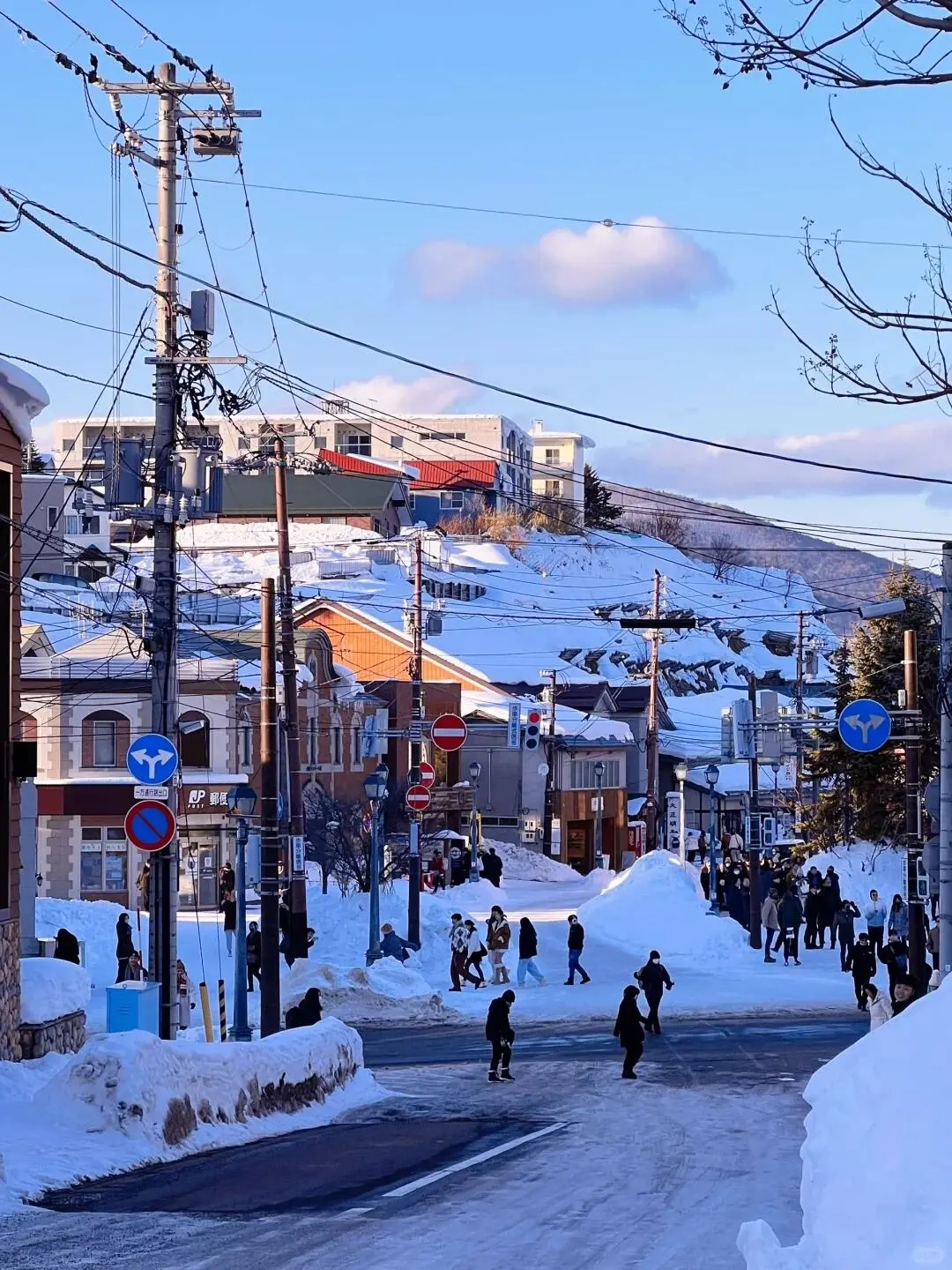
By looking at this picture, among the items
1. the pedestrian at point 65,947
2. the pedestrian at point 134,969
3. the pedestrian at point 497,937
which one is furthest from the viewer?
the pedestrian at point 497,937

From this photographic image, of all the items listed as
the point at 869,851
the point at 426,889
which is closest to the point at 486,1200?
the point at 426,889

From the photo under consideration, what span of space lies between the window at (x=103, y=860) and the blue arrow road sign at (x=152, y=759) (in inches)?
1345

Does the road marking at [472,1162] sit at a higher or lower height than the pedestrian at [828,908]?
higher

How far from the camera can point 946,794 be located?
79.0ft

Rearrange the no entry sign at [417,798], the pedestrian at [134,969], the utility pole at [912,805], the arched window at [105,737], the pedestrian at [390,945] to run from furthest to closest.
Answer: the arched window at [105,737]
the no entry sign at [417,798]
the pedestrian at [390,945]
the utility pole at [912,805]
the pedestrian at [134,969]

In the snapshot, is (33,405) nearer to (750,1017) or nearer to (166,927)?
(166,927)

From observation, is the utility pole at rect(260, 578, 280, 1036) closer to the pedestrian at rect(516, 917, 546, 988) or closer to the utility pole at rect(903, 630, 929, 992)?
the pedestrian at rect(516, 917, 546, 988)

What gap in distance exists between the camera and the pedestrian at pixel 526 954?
34.5 m

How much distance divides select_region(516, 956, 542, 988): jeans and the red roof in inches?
5258

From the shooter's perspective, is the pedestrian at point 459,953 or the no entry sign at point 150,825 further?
the pedestrian at point 459,953

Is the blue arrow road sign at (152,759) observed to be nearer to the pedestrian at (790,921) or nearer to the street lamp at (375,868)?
the street lamp at (375,868)

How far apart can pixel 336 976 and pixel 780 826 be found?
5654cm

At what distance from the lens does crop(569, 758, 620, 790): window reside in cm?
7725

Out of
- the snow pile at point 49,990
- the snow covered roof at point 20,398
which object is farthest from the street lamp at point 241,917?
the snow covered roof at point 20,398
